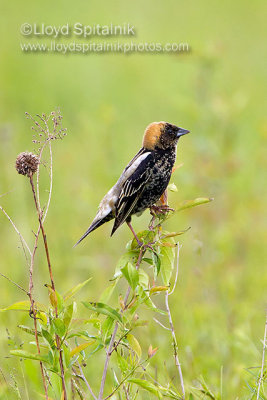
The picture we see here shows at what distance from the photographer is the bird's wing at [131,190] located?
3.43 meters

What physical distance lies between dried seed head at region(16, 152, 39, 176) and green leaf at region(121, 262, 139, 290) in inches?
17.2

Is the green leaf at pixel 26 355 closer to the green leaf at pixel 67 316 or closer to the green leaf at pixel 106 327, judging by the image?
the green leaf at pixel 67 316

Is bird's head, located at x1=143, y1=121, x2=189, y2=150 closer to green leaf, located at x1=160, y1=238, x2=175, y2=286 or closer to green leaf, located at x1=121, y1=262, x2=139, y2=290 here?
green leaf, located at x1=160, y1=238, x2=175, y2=286

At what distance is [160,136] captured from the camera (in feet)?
11.5

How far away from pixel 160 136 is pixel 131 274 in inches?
51.9

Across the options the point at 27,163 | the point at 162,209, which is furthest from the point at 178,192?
the point at 27,163

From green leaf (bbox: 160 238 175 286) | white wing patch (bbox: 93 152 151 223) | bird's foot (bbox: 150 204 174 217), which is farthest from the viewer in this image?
white wing patch (bbox: 93 152 151 223)

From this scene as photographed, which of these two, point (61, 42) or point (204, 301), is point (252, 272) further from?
point (61, 42)

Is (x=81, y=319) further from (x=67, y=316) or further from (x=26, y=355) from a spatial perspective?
(x=26, y=355)

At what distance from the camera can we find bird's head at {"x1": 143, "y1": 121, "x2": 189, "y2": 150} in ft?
11.5

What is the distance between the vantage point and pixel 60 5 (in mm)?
13125

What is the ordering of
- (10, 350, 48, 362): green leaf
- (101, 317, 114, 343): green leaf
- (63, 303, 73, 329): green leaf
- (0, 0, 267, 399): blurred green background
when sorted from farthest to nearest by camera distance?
(0, 0, 267, 399): blurred green background, (101, 317, 114, 343): green leaf, (63, 303, 73, 329): green leaf, (10, 350, 48, 362): green leaf

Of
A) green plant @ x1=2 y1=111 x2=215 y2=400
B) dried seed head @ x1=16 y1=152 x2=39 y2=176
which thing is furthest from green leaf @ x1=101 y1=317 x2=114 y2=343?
dried seed head @ x1=16 y1=152 x2=39 y2=176

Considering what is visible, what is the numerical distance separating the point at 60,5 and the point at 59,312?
1158 centimetres
